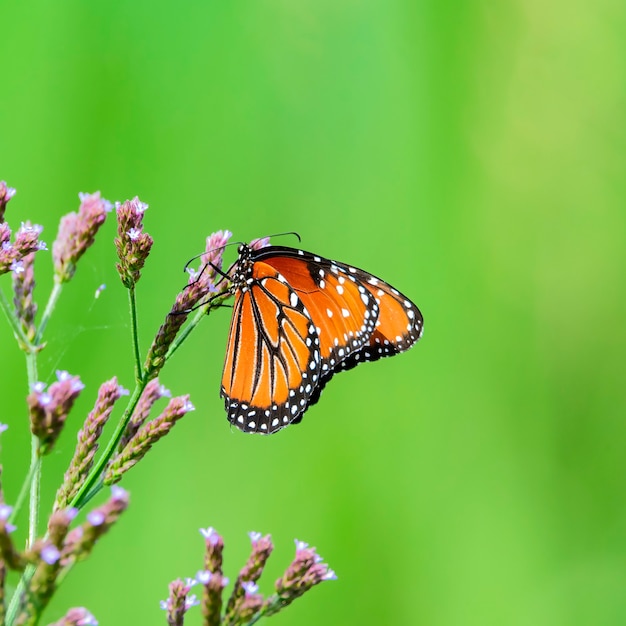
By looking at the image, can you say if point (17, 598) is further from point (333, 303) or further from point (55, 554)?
point (333, 303)

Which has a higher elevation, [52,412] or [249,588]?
[52,412]

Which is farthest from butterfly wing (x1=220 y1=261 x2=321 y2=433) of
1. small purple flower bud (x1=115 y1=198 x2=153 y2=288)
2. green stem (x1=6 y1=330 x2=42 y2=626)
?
green stem (x1=6 y1=330 x2=42 y2=626)

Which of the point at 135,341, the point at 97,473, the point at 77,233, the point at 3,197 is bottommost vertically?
the point at 97,473

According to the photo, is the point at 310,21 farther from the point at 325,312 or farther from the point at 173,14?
the point at 325,312

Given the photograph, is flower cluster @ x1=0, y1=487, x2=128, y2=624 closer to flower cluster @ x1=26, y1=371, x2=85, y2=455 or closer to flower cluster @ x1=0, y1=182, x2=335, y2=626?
flower cluster @ x1=0, y1=182, x2=335, y2=626

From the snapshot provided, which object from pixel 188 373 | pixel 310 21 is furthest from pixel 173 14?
pixel 188 373

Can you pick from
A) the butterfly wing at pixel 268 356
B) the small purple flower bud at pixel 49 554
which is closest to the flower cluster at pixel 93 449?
the small purple flower bud at pixel 49 554

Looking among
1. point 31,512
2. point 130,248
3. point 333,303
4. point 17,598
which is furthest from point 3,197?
point 333,303

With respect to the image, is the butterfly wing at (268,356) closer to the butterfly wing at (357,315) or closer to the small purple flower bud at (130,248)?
the butterfly wing at (357,315)
